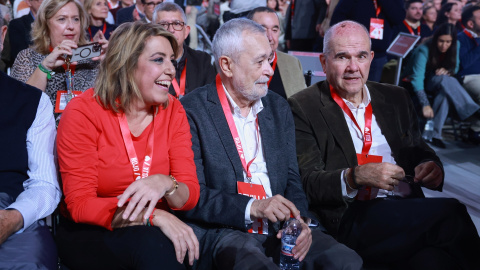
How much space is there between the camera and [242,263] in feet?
5.83

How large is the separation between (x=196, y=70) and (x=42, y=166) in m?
2.02

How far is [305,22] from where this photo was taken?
6.22 meters

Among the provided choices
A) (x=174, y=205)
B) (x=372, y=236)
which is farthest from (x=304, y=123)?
(x=174, y=205)

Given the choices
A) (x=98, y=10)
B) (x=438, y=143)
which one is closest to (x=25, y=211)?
(x=98, y=10)

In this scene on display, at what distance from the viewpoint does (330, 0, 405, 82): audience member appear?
4.93 metres

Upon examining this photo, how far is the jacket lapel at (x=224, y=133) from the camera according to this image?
6.86 feet

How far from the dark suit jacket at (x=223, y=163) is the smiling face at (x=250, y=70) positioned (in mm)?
119

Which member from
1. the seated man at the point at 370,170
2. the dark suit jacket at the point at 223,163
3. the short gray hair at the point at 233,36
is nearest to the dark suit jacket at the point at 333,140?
the seated man at the point at 370,170

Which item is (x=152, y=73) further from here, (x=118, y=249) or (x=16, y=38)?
(x=16, y=38)

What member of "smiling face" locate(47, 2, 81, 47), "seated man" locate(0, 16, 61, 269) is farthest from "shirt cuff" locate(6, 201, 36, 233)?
"smiling face" locate(47, 2, 81, 47)

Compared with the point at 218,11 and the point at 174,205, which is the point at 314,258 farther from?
the point at 218,11

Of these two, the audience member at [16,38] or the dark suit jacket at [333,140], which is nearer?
the dark suit jacket at [333,140]

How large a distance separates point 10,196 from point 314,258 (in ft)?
4.32

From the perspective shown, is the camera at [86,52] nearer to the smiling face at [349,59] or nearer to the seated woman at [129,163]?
the seated woman at [129,163]
